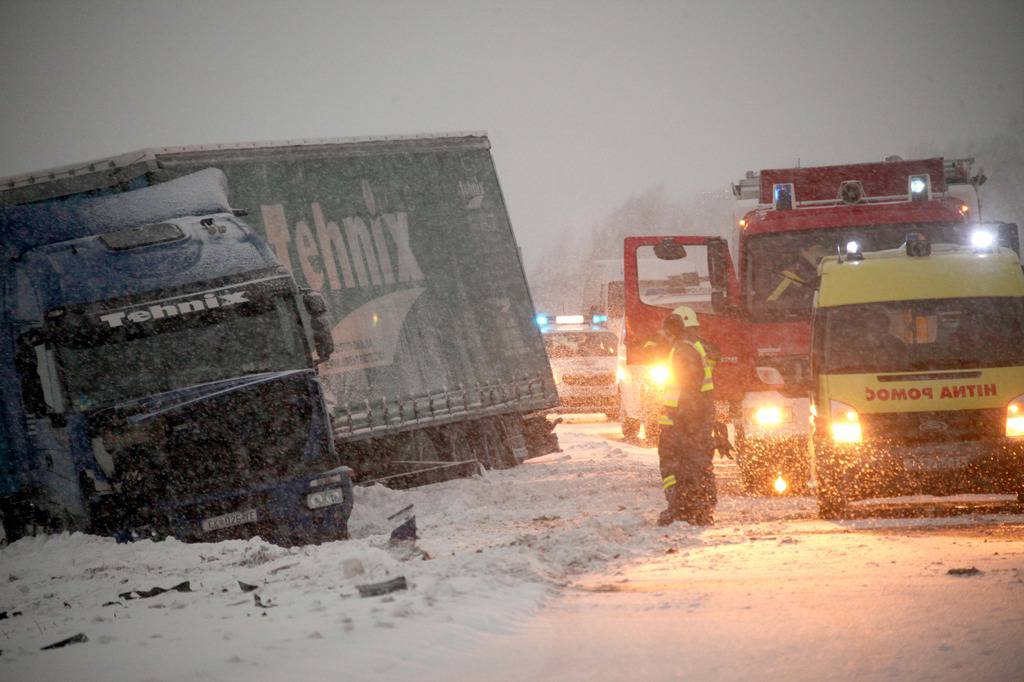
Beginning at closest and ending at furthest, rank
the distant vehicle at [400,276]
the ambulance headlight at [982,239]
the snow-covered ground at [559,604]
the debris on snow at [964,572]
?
the snow-covered ground at [559,604] < the debris on snow at [964,572] < the ambulance headlight at [982,239] < the distant vehicle at [400,276]

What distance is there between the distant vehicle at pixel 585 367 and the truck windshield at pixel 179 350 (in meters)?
12.4

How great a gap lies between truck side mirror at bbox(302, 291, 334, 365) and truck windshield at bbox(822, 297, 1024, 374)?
453cm

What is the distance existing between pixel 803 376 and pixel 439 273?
5.31 meters

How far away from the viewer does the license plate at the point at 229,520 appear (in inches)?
Result: 412

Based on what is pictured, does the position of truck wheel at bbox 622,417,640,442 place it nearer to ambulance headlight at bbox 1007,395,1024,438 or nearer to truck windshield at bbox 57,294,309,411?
truck windshield at bbox 57,294,309,411

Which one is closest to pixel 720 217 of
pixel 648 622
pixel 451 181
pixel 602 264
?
pixel 602 264

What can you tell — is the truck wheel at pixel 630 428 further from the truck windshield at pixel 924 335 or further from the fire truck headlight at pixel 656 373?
the truck windshield at pixel 924 335

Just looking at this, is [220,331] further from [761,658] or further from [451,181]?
[761,658]

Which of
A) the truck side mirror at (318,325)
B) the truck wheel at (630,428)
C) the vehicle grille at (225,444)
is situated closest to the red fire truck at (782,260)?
the truck side mirror at (318,325)

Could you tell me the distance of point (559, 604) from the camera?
7312 millimetres

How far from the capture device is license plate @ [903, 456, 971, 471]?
34.2 feet

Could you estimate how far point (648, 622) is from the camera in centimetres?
661

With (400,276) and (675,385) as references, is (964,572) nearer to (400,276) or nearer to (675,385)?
(675,385)

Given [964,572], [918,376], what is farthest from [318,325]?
[964,572]
